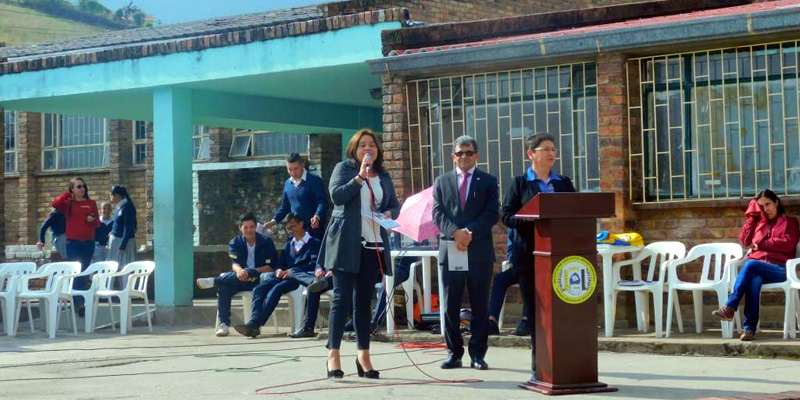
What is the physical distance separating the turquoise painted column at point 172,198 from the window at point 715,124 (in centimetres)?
641

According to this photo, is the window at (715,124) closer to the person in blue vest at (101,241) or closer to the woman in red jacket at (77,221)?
the woman in red jacket at (77,221)

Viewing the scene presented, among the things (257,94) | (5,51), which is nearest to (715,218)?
(257,94)

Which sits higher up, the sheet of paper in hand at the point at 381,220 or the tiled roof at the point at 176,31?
the tiled roof at the point at 176,31

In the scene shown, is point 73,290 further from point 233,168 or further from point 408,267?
point 233,168

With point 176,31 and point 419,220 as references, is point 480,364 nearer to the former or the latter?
point 419,220

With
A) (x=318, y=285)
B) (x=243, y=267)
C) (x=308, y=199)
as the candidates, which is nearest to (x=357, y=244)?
(x=318, y=285)

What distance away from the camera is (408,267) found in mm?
13141

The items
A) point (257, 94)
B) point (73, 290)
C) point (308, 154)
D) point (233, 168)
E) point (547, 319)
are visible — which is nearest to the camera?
point (547, 319)

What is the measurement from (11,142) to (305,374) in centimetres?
2400

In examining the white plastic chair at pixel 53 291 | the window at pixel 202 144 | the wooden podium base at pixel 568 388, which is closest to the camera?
the wooden podium base at pixel 568 388

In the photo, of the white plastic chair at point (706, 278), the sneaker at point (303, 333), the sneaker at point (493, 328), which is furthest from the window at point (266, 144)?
the white plastic chair at point (706, 278)

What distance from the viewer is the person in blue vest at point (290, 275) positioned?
1390 cm

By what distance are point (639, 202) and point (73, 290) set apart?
7.31 m

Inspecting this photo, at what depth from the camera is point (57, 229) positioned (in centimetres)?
1841
